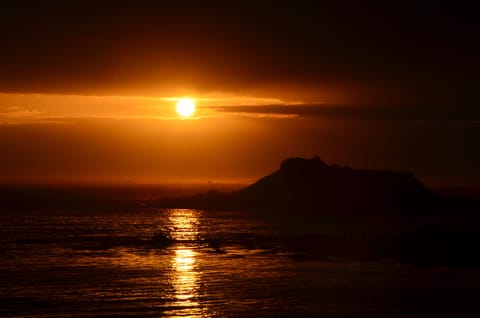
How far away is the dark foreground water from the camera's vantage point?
5034 cm

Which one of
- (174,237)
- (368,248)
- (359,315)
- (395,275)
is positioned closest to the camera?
(359,315)

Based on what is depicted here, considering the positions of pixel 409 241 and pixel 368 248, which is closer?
pixel 368 248

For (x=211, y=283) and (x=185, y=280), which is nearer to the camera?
(x=211, y=283)

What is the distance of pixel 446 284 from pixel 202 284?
71.4ft

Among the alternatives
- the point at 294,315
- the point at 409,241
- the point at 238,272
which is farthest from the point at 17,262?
the point at 409,241

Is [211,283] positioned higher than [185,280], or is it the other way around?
[185,280]

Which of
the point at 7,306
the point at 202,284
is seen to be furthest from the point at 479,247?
the point at 7,306

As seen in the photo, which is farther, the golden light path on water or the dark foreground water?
the dark foreground water

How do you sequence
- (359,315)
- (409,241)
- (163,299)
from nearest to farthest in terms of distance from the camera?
(359,315), (163,299), (409,241)

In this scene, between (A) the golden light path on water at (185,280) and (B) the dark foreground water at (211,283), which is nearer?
(A) the golden light path on water at (185,280)

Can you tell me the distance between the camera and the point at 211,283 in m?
61.7

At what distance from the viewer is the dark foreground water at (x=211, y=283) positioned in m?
50.3

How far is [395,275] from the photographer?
223 ft

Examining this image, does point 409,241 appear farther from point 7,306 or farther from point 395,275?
point 7,306
